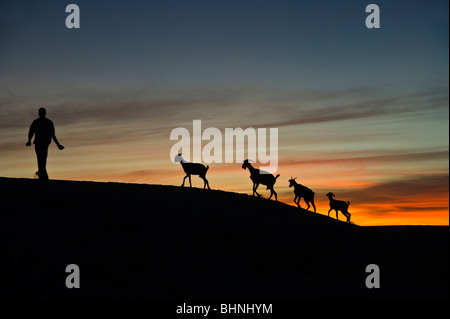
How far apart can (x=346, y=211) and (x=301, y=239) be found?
1247cm

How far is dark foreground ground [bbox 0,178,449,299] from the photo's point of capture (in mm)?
16516

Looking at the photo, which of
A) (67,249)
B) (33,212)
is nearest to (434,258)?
(67,249)

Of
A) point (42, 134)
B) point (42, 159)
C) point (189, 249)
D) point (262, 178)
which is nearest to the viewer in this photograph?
point (189, 249)

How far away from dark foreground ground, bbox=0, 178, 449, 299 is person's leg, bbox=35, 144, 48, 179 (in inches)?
22.1

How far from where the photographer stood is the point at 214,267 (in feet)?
58.6

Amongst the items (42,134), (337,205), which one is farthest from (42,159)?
(337,205)

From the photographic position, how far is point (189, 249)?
19125 mm

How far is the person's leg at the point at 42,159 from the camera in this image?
2503cm

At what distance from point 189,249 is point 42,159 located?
9.31 metres

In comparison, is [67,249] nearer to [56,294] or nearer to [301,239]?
[56,294]

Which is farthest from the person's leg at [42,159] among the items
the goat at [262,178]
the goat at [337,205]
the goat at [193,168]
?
the goat at [337,205]

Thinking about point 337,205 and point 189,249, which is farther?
point 337,205

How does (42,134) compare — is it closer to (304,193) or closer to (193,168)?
(193,168)

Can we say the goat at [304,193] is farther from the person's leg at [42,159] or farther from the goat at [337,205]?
the person's leg at [42,159]
